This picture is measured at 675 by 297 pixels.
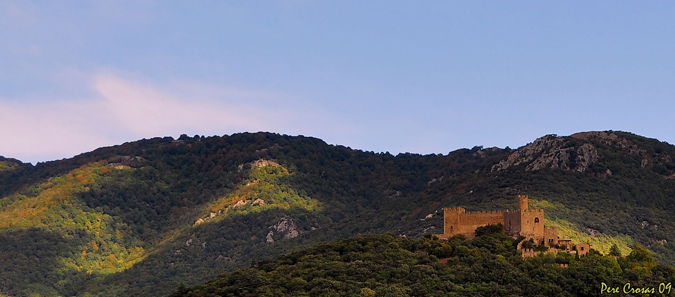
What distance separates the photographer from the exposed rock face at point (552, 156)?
165000 millimetres

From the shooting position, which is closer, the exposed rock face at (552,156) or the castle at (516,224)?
the castle at (516,224)

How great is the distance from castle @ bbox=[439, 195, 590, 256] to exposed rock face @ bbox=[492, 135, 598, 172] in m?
47.5

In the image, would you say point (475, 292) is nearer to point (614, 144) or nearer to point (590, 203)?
point (590, 203)

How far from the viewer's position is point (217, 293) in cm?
11369

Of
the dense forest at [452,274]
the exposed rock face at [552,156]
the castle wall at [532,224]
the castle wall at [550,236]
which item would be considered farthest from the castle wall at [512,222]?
the exposed rock face at [552,156]

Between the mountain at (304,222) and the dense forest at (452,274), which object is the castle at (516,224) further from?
the mountain at (304,222)

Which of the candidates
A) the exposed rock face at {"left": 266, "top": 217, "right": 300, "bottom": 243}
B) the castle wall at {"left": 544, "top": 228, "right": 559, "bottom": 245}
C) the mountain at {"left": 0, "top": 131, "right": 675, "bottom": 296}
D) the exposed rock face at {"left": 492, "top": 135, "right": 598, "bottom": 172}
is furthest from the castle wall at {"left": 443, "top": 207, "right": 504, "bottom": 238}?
the exposed rock face at {"left": 266, "top": 217, "right": 300, "bottom": 243}

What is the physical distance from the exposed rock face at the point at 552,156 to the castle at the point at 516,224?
47.5 metres

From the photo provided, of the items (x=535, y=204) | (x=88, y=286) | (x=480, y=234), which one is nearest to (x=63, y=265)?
(x=88, y=286)

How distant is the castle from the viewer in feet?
377

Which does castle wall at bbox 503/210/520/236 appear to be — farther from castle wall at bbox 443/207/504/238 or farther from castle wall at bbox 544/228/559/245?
castle wall at bbox 544/228/559/245

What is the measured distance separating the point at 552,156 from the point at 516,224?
51.9 meters

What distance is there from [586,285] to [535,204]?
40.1 meters

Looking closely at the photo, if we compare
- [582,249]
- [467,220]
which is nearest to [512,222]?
[467,220]
